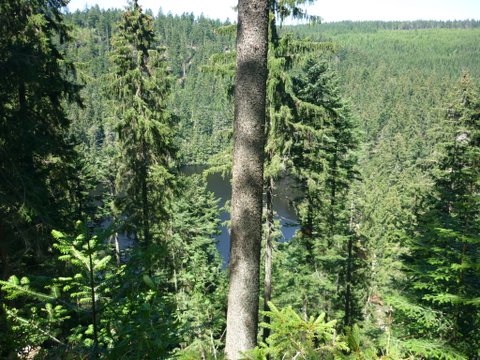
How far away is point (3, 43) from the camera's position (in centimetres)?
661

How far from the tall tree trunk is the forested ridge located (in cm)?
37

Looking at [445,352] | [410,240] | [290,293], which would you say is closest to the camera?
[445,352]

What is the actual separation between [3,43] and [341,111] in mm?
10534

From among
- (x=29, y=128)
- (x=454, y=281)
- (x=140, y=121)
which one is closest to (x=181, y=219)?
(x=140, y=121)

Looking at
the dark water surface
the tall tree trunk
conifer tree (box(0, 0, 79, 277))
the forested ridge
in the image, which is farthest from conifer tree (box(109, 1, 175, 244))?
the tall tree trunk

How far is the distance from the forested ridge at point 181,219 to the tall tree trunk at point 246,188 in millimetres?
366

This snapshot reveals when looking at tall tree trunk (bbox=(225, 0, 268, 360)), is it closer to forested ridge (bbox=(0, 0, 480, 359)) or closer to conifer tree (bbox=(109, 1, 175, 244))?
forested ridge (bbox=(0, 0, 480, 359))

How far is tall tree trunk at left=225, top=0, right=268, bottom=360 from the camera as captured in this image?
347cm

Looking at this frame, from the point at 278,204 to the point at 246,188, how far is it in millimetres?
58865

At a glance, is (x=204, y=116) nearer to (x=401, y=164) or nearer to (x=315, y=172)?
(x=401, y=164)

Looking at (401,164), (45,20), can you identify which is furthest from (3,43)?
(401,164)

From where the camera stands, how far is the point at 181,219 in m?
17.7

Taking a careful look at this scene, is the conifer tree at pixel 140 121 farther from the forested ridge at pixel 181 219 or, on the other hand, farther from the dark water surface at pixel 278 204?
the dark water surface at pixel 278 204

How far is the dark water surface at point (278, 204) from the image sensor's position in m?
12.4
